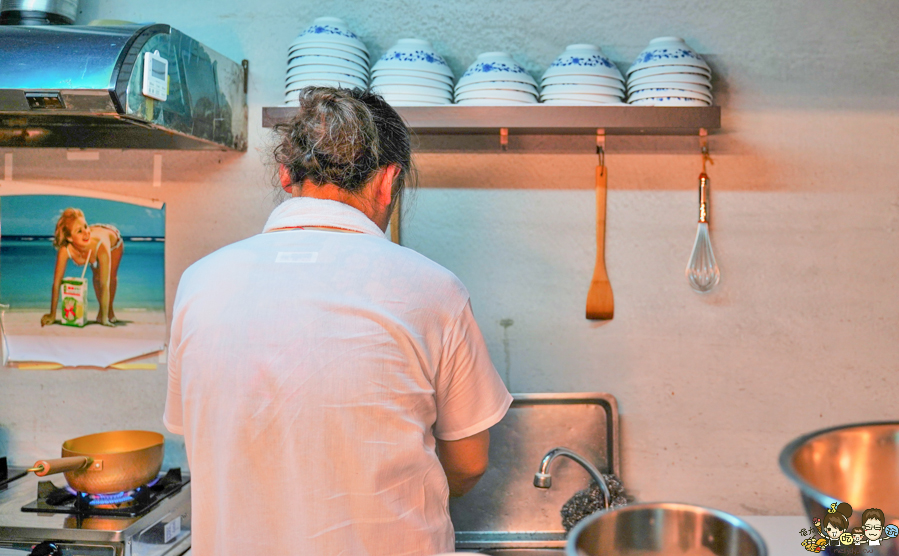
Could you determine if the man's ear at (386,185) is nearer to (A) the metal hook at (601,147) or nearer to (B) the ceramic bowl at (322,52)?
(B) the ceramic bowl at (322,52)

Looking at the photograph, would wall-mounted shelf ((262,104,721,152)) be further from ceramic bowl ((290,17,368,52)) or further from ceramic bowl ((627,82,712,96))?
ceramic bowl ((290,17,368,52))

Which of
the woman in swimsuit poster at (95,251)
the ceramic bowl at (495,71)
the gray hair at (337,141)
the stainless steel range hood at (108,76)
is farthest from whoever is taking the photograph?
the woman in swimsuit poster at (95,251)

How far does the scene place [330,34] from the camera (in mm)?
1497

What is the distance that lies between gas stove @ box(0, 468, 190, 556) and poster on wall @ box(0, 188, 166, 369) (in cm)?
36

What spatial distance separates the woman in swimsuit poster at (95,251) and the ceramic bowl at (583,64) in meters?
1.20

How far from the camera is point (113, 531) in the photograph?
129cm

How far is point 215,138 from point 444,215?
1.90 ft

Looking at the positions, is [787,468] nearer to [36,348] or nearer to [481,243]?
[481,243]

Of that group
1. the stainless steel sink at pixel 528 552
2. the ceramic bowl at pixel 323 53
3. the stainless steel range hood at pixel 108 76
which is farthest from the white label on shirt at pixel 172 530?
the ceramic bowl at pixel 323 53

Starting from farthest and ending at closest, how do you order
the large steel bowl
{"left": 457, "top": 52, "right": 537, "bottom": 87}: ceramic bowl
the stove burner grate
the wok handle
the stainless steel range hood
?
{"left": 457, "top": 52, "right": 537, "bottom": 87}: ceramic bowl → the stove burner grate → the wok handle → the stainless steel range hood → the large steel bowl

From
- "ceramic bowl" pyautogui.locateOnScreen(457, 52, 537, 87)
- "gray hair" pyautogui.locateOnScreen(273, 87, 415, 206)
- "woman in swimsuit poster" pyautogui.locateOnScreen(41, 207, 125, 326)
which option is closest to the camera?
"gray hair" pyautogui.locateOnScreen(273, 87, 415, 206)

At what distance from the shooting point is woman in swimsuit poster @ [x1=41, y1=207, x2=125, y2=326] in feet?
5.64

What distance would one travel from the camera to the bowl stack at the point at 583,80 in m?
1.47

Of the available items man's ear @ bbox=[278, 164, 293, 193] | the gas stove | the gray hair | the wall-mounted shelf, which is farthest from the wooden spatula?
the gas stove
